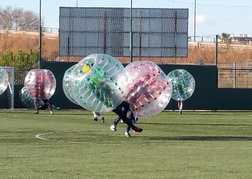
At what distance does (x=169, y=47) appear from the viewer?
4850cm

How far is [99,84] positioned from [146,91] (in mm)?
1799

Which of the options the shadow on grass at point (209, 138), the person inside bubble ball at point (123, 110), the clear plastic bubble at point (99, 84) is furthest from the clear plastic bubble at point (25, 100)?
the clear plastic bubble at point (99, 84)

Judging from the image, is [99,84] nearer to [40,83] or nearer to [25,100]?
[40,83]

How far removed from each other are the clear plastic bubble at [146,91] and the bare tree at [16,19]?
57620 mm

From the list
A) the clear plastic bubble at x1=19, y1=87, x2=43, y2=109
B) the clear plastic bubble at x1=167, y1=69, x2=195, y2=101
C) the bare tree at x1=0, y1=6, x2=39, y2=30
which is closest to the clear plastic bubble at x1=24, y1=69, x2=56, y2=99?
the clear plastic bubble at x1=167, y1=69, x2=195, y2=101

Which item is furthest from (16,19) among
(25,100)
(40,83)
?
(40,83)

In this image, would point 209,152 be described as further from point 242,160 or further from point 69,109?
point 69,109

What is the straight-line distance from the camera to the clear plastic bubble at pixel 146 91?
800 inches

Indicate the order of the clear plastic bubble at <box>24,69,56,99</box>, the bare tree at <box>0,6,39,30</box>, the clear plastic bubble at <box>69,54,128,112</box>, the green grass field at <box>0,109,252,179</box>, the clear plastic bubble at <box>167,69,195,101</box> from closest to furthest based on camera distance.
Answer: the green grass field at <box>0,109,252,179</box>, the clear plastic bubble at <box>69,54,128,112</box>, the clear plastic bubble at <box>24,69,56,99</box>, the clear plastic bubble at <box>167,69,195,101</box>, the bare tree at <box>0,6,39,30</box>

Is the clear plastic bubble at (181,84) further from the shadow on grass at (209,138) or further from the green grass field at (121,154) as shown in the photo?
the shadow on grass at (209,138)

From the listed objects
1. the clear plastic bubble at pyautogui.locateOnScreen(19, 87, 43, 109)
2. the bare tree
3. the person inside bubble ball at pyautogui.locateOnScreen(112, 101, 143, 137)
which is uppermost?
the bare tree

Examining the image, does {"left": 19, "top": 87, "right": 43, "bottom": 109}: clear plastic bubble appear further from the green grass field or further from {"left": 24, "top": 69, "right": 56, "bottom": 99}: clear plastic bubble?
the green grass field

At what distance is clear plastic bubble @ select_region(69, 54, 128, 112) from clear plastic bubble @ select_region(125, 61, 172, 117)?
3.39 ft

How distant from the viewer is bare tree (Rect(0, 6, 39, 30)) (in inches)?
3120
